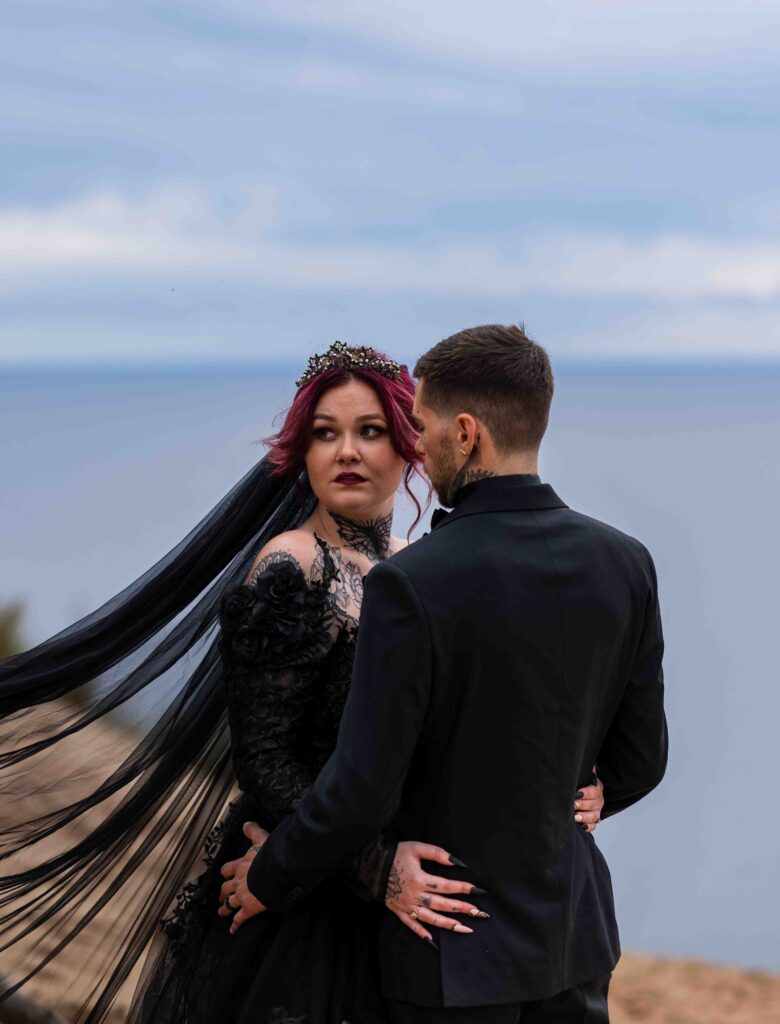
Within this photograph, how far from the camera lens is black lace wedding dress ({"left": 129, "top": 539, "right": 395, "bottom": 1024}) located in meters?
2.46

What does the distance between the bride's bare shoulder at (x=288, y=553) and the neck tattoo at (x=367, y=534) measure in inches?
3.5

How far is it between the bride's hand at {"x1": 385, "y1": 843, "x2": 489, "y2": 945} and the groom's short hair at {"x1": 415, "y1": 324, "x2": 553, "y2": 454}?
2.30 ft

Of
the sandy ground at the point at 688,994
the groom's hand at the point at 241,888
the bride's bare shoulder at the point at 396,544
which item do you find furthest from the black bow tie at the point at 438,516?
the sandy ground at the point at 688,994

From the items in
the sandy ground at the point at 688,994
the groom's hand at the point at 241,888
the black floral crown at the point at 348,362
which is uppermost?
the black floral crown at the point at 348,362

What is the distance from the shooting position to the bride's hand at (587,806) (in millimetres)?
2451

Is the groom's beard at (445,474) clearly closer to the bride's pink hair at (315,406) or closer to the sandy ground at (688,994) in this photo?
the bride's pink hair at (315,406)

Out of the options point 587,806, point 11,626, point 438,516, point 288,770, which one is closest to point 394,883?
point 288,770

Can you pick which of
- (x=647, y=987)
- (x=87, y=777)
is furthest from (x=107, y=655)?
(x=647, y=987)

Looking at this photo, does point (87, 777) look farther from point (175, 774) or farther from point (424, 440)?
point (424, 440)

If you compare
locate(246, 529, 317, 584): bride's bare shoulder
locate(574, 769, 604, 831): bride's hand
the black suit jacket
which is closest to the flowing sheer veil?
locate(246, 529, 317, 584): bride's bare shoulder

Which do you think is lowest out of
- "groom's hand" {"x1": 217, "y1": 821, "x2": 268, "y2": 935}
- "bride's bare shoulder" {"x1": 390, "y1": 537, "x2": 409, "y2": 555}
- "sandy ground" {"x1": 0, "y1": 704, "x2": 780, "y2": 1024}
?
"sandy ground" {"x1": 0, "y1": 704, "x2": 780, "y2": 1024}

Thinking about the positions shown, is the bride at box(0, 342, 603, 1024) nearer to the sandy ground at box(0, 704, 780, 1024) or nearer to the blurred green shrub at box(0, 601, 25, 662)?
the blurred green shrub at box(0, 601, 25, 662)

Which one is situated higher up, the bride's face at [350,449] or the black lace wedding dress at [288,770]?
the bride's face at [350,449]

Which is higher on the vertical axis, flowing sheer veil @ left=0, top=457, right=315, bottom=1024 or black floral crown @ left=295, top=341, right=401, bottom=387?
black floral crown @ left=295, top=341, right=401, bottom=387
